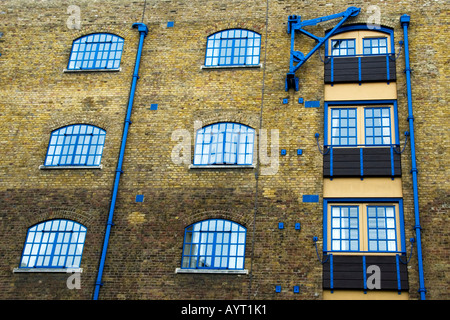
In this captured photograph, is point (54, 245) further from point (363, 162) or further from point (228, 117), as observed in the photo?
point (363, 162)

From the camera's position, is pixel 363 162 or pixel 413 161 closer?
pixel 413 161

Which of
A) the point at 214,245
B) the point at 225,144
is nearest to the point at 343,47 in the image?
the point at 225,144

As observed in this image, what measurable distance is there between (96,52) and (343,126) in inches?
368

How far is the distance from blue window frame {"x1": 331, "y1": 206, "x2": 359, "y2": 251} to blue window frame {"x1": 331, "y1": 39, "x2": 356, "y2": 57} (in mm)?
5533

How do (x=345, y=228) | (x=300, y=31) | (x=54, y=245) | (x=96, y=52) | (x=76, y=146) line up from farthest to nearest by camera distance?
1. (x=96, y=52)
2. (x=300, y=31)
3. (x=76, y=146)
4. (x=54, y=245)
5. (x=345, y=228)

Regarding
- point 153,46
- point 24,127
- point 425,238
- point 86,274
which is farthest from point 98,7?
point 425,238

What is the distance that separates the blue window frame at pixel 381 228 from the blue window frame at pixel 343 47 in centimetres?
558

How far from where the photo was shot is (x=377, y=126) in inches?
688

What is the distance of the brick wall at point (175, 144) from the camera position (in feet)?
53.1

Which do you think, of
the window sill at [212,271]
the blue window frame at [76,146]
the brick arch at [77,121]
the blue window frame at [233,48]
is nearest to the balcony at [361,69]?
the blue window frame at [233,48]

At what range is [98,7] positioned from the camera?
21.4 m

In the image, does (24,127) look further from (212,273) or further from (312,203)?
(312,203)

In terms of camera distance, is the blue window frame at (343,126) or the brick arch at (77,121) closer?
the blue window frame at (343,126)

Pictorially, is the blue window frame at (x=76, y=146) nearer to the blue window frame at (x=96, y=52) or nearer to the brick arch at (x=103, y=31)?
the blue window frame at (x=96, y=52)
